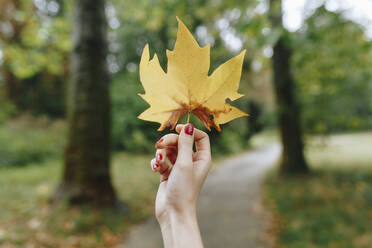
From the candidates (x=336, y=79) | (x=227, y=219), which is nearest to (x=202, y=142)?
(x=227, y=219)

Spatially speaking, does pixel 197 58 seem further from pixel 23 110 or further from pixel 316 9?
pixel 23 110

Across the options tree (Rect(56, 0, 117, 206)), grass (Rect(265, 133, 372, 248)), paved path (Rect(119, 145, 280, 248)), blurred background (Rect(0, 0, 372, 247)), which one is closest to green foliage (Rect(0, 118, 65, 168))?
blurred background (Rect(0, 0, 372, 247))

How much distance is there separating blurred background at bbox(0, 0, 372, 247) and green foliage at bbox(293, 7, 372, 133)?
30 mm

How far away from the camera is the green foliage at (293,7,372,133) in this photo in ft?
17.9

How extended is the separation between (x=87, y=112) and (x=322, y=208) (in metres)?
4.57

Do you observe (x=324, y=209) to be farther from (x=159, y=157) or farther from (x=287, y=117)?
(x=159, y=157)

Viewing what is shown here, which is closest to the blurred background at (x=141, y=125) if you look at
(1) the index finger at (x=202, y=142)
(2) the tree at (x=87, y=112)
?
(2) the tree at (x=87, y=112)

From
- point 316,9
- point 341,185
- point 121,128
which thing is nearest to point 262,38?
point 316,9

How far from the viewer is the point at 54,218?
145 inches

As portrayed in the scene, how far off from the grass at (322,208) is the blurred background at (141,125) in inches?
1.1

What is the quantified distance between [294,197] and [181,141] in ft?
18.2

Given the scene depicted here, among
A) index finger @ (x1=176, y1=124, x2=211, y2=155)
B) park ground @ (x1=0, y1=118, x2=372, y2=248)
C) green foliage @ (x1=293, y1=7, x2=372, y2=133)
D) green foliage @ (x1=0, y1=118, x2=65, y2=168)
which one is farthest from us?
green foliage @ (x1=0, y1=118, x2=65, y2=168)

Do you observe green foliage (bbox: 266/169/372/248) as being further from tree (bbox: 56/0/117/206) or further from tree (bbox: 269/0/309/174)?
tree (bbox: 56/0/117/206)

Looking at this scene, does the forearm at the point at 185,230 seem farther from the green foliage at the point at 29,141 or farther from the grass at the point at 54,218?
the green foliage at the point at 29,141
